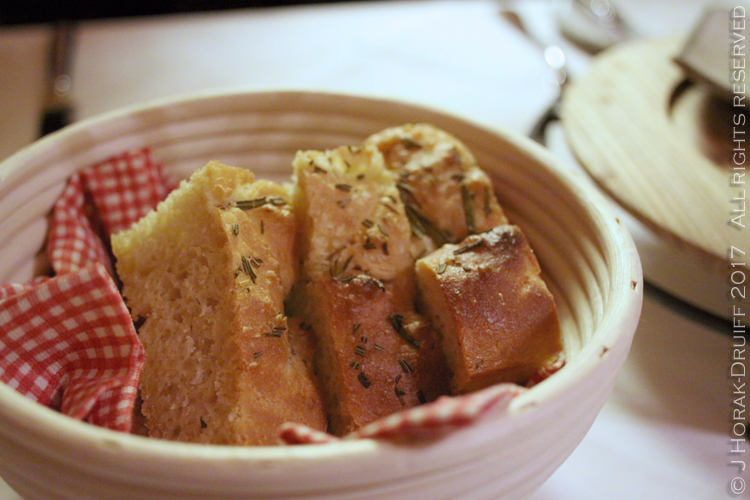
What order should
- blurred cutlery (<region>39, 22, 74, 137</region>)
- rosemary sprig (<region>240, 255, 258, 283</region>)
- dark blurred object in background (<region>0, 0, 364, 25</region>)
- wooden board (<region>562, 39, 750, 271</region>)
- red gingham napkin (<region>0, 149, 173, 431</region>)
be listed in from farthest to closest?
dark blurred object in background (<region>0, 0, 364, 25</region>), blurred cutlery (<region>39, 22, 74, 137</region>), wooden board (<region>562, 39, 750, 271</region>), rosemary sprig (<region>240, 255, 258, 283</region>), red gingham napkin (<region>0, 149, 173, 431</region>)

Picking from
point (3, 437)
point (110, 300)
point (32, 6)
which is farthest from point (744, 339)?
point (32, 6)

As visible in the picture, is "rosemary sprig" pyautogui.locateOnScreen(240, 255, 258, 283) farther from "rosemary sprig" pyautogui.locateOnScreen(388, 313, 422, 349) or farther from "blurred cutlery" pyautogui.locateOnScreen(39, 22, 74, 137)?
"blurred cutlery" pyautogui.locateOnScreen(39, 22, 74, 137)

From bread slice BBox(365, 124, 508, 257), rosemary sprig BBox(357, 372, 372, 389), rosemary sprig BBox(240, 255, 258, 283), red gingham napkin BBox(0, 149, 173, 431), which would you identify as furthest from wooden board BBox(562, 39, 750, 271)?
red gingham napkin BBox(0, 149, 173, 431)

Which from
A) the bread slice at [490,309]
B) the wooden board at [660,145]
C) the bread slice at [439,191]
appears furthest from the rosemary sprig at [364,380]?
the wooden board at [660,145]

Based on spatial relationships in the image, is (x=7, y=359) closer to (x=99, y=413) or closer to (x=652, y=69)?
(x=99, y=413)

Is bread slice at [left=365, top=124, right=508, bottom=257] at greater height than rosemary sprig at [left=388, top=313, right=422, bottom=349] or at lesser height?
greater

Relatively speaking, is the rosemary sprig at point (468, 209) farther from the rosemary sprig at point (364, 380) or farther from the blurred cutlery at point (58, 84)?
Result: the blurred cutlery at point (58, 84)

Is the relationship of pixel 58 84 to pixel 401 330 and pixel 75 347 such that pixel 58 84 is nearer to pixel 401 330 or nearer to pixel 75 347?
pixel 75 347
